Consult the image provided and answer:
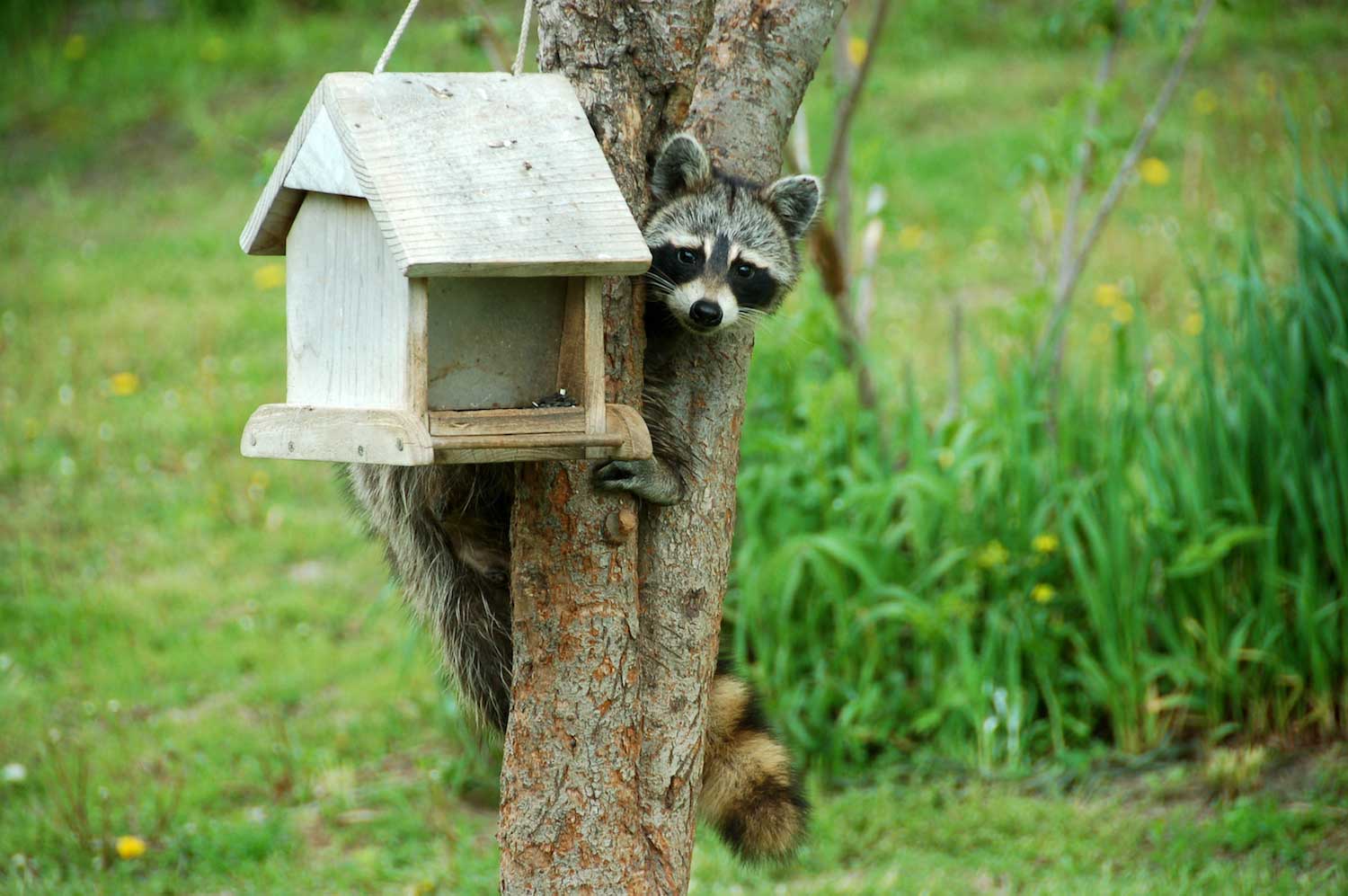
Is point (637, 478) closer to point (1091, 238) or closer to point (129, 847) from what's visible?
point (129, 847)

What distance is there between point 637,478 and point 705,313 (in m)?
0.45

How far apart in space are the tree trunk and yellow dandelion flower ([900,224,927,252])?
462cm

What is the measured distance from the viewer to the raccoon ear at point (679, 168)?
241cm

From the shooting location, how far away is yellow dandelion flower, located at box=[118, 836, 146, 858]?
3.55m

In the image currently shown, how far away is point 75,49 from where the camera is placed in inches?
401

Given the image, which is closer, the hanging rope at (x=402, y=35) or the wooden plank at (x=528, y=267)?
the wooden plank at (x=528, y=267)

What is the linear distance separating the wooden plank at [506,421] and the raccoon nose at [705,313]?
562 mm

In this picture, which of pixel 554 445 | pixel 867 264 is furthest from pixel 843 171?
pixel 554 445

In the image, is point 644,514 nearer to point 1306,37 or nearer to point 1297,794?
point 1297,794

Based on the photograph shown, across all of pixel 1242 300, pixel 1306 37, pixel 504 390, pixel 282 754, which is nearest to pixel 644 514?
pixel 504 390

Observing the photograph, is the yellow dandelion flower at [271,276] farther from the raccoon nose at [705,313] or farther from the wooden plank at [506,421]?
the wooden plank at [506,421]

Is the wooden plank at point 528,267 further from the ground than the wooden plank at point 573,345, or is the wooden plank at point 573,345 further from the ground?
the wooden plank at point 528,267

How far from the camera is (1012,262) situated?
7.32 m

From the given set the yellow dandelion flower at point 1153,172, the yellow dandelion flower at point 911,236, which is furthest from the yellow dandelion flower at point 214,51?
the yellow dandelion flower at point 1153,172
